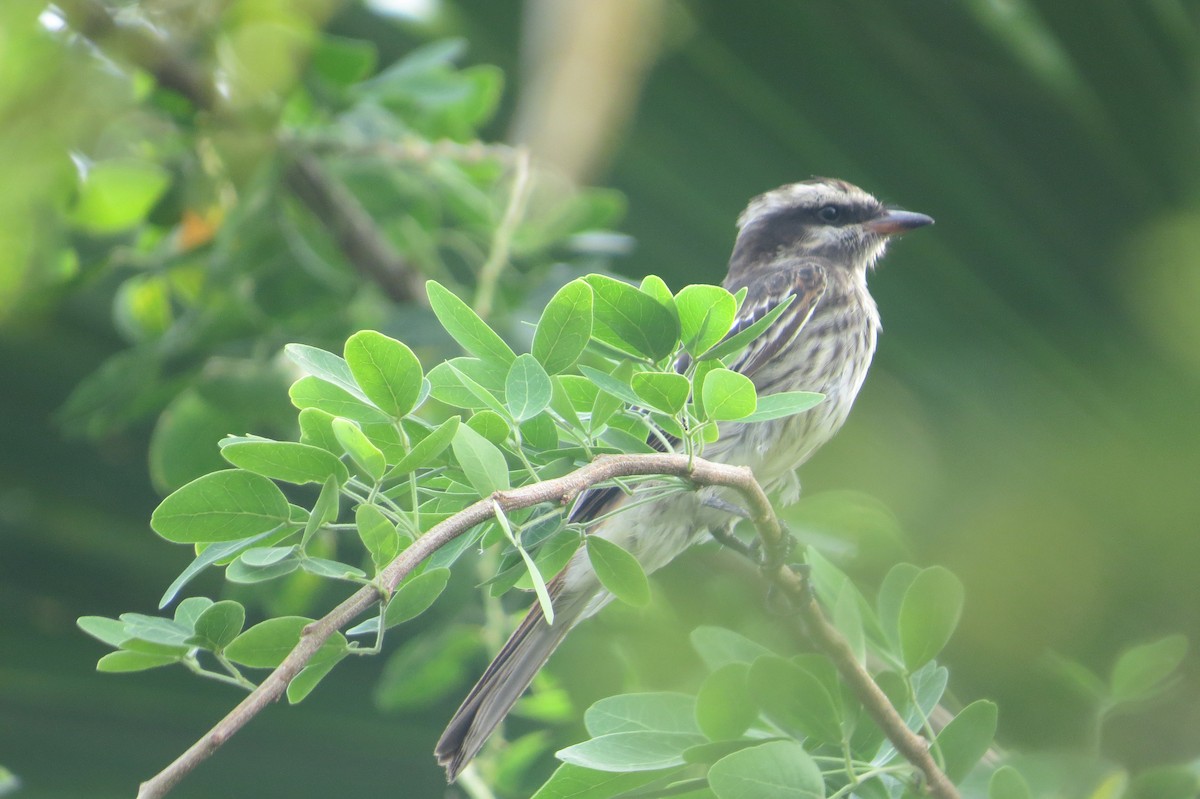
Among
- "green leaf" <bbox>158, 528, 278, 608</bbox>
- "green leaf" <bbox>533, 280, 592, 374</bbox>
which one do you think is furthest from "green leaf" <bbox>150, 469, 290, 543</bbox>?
"green leaf" <bbox>533, 280, 592, 374</bbox>

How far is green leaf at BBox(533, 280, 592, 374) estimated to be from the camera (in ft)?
4.89

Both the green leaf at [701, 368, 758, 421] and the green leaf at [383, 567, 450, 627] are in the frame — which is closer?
the green leaf at [383, 567, 450, 627]

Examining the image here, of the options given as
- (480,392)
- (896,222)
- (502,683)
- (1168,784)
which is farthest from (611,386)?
(896,222)

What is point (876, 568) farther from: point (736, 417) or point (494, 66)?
point (494, 66)

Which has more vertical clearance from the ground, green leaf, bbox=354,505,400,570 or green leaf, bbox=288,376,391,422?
green leaf, bbox=288,376,391,422

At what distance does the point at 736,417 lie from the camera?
1568mm

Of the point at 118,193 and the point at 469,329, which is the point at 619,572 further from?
the point at 118,193

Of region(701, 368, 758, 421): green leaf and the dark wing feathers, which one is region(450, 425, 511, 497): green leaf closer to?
region(701, 368, 758, 421): green leaf

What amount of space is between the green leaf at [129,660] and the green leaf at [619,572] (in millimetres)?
499

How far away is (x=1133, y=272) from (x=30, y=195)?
2306 mm

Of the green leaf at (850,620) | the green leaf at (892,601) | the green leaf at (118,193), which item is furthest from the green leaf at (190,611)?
the green leaf at (118,193)

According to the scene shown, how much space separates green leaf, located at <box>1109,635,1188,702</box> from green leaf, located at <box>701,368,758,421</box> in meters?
0.68

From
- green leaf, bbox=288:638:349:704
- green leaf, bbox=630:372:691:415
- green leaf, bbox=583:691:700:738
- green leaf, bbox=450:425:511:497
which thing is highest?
green leaf, bbox=630:372:691:415

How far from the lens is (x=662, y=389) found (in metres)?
1.53
